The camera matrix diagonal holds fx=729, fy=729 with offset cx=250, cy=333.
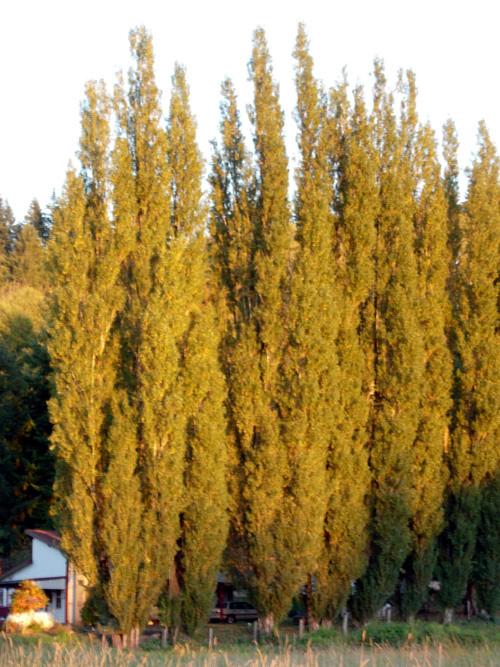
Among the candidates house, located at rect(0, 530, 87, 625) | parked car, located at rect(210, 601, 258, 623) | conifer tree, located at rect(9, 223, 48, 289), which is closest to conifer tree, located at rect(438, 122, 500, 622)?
parked car, located at rect(210, 601, 258, 623)

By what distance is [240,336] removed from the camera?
65.7 ft

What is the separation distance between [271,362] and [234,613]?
415 inches

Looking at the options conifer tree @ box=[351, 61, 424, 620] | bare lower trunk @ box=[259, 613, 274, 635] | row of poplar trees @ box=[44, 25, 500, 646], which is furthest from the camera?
conifer tree @ box=[351, 61, 424, 620]

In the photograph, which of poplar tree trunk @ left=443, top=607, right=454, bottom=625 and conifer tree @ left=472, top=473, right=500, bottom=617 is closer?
poplar tree trunk @ left=443, top=607, right=454, bottom=625

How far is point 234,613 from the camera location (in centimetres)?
2527

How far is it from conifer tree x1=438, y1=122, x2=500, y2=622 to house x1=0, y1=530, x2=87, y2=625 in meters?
11.7

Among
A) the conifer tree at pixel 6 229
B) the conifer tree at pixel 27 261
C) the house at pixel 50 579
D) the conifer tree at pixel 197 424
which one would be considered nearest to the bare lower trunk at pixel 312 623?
the conifer tree at pixel 197 424

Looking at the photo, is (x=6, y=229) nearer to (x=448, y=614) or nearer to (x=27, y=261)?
(x=27, y=261)

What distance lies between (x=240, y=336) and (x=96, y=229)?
15.7 feet

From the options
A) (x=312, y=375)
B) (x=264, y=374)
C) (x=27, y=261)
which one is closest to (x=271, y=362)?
(x=264, y=374)

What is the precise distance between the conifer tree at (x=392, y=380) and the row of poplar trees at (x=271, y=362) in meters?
0.06

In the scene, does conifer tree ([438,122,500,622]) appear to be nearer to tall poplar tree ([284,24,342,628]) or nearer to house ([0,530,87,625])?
tall poplar tree ([284,24,342,628])

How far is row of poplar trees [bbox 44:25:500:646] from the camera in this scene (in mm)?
17375

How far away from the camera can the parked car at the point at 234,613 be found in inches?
986
